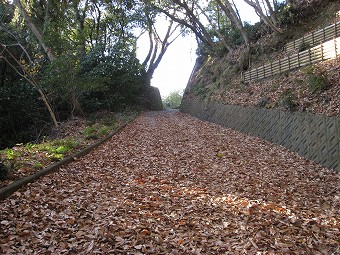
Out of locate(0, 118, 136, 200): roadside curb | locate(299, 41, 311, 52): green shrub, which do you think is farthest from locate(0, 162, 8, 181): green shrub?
locate(299, 41, 311, 52): green shrub

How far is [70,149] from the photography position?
9398 mm

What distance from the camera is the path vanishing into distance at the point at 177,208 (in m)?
4.11

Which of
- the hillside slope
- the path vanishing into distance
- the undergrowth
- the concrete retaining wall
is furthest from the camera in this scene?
the hillside slope

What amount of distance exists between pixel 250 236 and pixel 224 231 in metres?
0.36

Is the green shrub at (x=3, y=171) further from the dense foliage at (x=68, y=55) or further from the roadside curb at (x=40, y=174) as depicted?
the dense foliage at (x=68, y=55)

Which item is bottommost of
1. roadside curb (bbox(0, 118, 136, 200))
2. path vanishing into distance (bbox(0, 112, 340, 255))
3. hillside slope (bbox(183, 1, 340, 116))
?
path vanishing into distance (bbox(0, 112, 340, 255))

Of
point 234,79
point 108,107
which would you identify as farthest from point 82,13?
point 234,79

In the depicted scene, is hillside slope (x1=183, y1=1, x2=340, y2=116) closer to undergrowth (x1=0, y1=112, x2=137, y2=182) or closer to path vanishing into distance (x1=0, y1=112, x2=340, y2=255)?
path vanishing into distance (x1=0, y1=112, x2=340, y2=255)

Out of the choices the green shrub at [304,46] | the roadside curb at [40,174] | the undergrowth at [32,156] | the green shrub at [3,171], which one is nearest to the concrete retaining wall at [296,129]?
the green shrub at [304,46]

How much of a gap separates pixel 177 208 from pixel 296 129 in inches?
222

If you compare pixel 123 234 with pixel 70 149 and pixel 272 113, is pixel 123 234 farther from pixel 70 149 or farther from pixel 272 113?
pixel 272 113

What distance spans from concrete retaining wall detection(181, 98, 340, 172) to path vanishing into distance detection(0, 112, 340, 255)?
344 mm

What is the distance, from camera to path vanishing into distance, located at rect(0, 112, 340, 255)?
4.11 m

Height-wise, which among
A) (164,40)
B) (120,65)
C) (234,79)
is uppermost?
(164,40)
